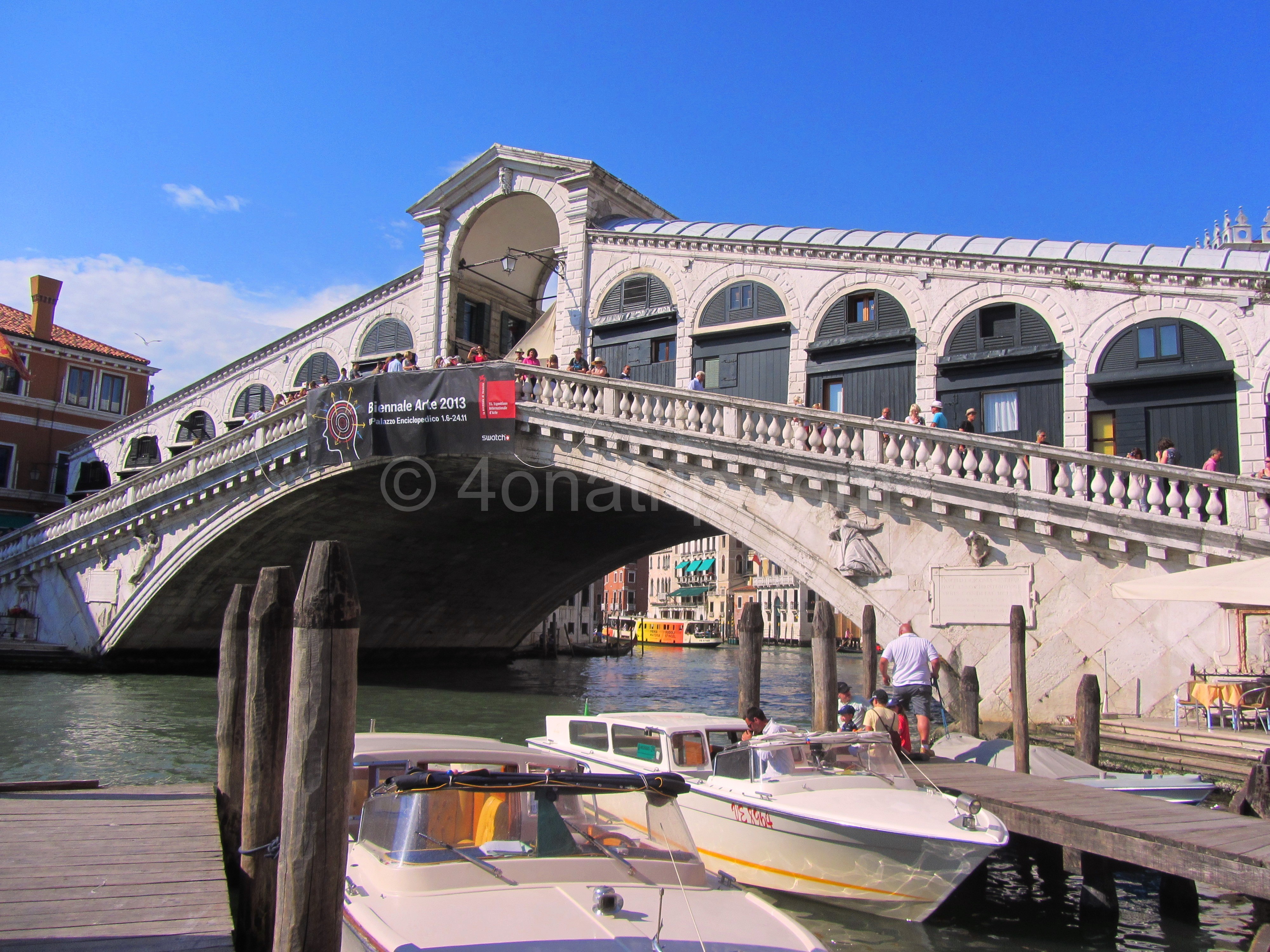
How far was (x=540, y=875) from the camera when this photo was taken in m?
4.28

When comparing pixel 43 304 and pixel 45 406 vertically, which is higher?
pixel 43 304

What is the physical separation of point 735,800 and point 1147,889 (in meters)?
3.58

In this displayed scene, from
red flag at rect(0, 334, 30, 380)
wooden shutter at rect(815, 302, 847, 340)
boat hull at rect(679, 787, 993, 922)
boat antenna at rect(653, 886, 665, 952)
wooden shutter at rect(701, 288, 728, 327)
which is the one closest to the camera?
boat antenna at rect(653, 886, 665, 952)

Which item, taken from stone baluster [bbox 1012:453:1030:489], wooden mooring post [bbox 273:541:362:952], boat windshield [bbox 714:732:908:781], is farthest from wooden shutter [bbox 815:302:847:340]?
wooden mooring post [bbox 273:541:362:952]

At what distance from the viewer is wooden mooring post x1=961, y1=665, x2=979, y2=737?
10867 mm

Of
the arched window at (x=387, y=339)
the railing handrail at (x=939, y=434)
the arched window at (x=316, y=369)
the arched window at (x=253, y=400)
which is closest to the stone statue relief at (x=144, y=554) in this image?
the arched window at (x=253, y=400)

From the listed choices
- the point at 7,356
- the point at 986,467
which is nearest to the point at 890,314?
the point at 986,467

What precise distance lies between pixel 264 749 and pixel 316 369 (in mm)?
21080

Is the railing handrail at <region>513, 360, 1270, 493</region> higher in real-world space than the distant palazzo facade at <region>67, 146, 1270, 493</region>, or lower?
lower

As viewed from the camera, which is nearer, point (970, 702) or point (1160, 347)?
point (970, 702)

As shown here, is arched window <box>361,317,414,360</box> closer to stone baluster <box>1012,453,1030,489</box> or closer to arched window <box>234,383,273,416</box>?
arched window <box>234,383,273,416</box>

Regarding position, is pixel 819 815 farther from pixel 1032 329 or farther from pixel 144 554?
pixel 144 554

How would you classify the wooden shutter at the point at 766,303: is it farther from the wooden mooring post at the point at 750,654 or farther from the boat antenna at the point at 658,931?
the boat antenna at the point at 658,931

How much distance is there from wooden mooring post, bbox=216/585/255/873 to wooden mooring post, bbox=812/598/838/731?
577 centimetres
